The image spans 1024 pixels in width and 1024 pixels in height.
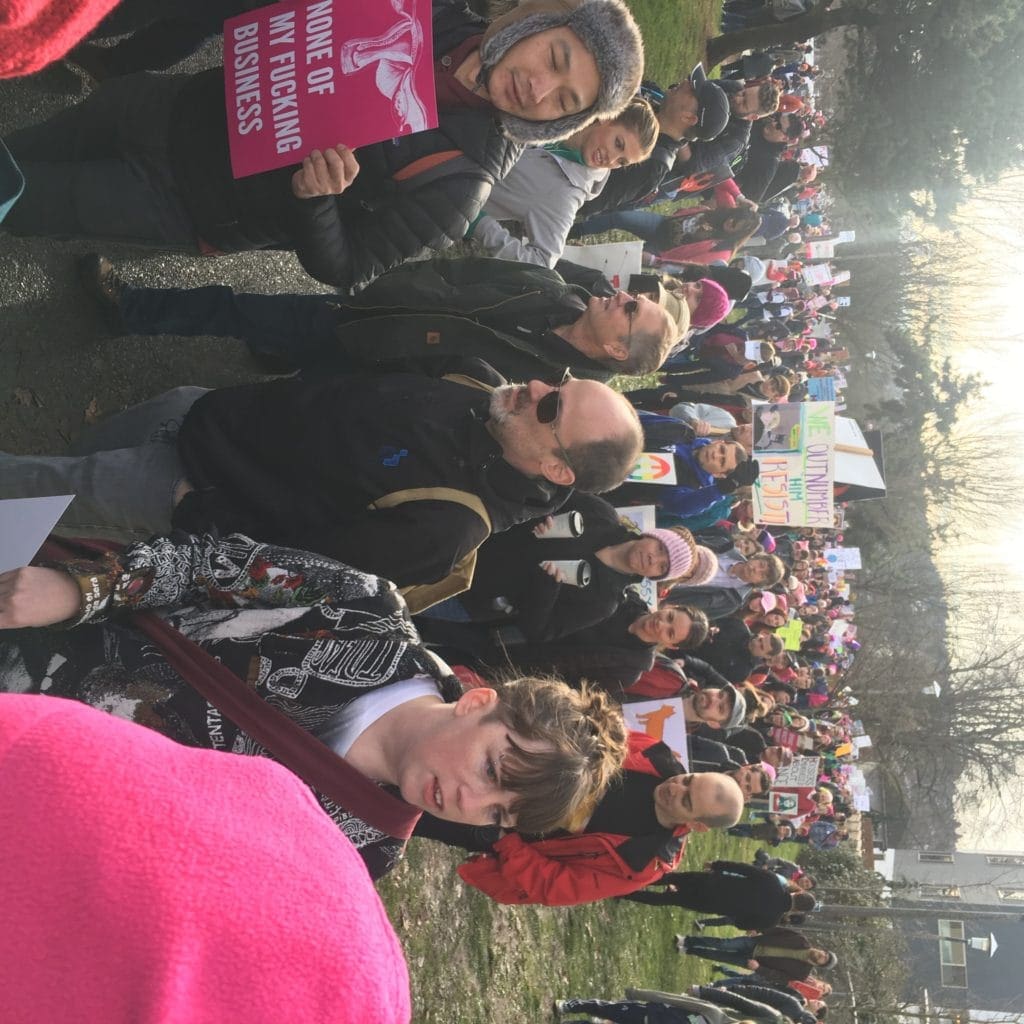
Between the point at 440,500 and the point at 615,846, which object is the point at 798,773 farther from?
the point at 440,500

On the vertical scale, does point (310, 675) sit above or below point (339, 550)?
below

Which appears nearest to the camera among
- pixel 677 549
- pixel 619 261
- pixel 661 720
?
pixel 677 549

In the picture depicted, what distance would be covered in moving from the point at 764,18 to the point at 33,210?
46.6 ft

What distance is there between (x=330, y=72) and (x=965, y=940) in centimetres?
2167

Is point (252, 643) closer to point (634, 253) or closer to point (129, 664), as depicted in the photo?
point (129, 664)

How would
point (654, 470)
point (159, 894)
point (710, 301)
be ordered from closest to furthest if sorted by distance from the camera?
point (159, 894) < point (654, 470) < point (710, 301)

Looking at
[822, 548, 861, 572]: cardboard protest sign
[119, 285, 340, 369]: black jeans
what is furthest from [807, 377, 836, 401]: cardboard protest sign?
[119, 285, 340, 369]: black jeans

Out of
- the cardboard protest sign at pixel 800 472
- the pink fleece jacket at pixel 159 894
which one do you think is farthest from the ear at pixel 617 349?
the cardboard protest sign at pixel 800 472

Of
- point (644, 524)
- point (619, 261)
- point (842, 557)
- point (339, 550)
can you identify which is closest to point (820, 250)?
point (842, 557)

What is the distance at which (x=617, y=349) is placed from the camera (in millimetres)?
4551

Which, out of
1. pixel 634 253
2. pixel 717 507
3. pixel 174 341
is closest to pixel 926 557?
pixel 717 507

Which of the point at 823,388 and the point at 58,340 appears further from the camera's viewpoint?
the point at 823,388

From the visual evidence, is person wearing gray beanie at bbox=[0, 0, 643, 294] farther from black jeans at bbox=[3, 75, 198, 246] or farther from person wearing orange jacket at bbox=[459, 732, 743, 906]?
person wearing orange jacket at bbox=[459, 732, 743, 906]

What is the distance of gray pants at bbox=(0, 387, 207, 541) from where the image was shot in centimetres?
349
